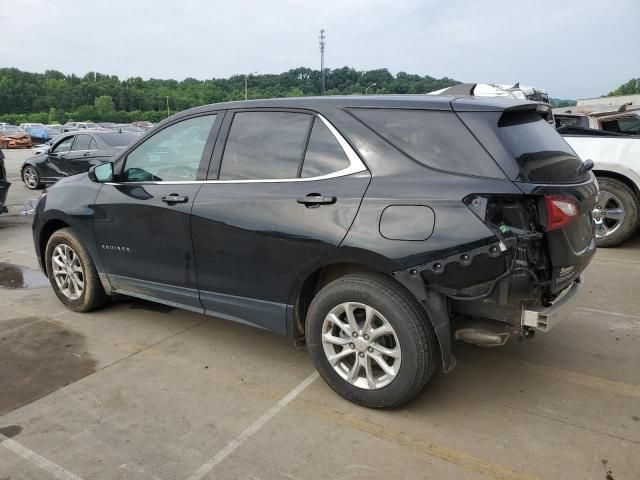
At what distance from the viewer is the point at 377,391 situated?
2914mm

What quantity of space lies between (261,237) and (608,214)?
17.7 ft

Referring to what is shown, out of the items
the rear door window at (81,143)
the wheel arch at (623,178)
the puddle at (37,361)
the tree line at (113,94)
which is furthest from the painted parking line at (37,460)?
the tree line at (113,94)

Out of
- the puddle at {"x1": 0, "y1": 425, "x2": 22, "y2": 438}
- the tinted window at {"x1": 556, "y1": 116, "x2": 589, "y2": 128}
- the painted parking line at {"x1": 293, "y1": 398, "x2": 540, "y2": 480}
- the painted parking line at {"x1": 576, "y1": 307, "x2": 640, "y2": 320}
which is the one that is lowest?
the painted parking line at {"x1": 293, "y1": 398, "x2": 540, "y2": 480}

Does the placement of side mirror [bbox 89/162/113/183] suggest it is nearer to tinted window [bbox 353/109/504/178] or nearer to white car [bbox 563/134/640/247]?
tinted window [bbox 353/109/504/178]

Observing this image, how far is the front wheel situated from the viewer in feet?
21.3

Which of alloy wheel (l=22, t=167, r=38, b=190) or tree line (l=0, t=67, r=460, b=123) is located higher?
tree line (l=0, t=67, r=460, b=123)

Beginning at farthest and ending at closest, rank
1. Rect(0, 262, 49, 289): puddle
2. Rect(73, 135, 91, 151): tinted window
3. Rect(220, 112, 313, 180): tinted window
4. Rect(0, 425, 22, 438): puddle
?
Rect(73, 135, 91, 151): tinted window
Rect(0, 262, 49, 289): puddle
Rect(220, 112, 313, 180): tinted window
Rect(0, 425, 22, 438): puddle

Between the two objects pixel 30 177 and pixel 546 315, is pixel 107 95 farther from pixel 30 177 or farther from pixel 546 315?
pixel 546 315

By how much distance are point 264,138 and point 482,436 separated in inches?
87.2

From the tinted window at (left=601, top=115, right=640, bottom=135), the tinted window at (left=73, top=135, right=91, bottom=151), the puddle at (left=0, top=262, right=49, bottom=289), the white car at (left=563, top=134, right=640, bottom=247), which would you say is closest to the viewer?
the puddle at (left=0, top=262, right=49, bottom=289)

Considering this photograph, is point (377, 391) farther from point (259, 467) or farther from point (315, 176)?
point (315, 176)

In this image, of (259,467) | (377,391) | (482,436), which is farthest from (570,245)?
(259,467)

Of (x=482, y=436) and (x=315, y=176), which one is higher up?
(x=315, y=176)

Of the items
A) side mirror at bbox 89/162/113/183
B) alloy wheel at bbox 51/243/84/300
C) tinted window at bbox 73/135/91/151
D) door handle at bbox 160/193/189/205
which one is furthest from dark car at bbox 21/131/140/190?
door handle at bbox 160/193/189/205
